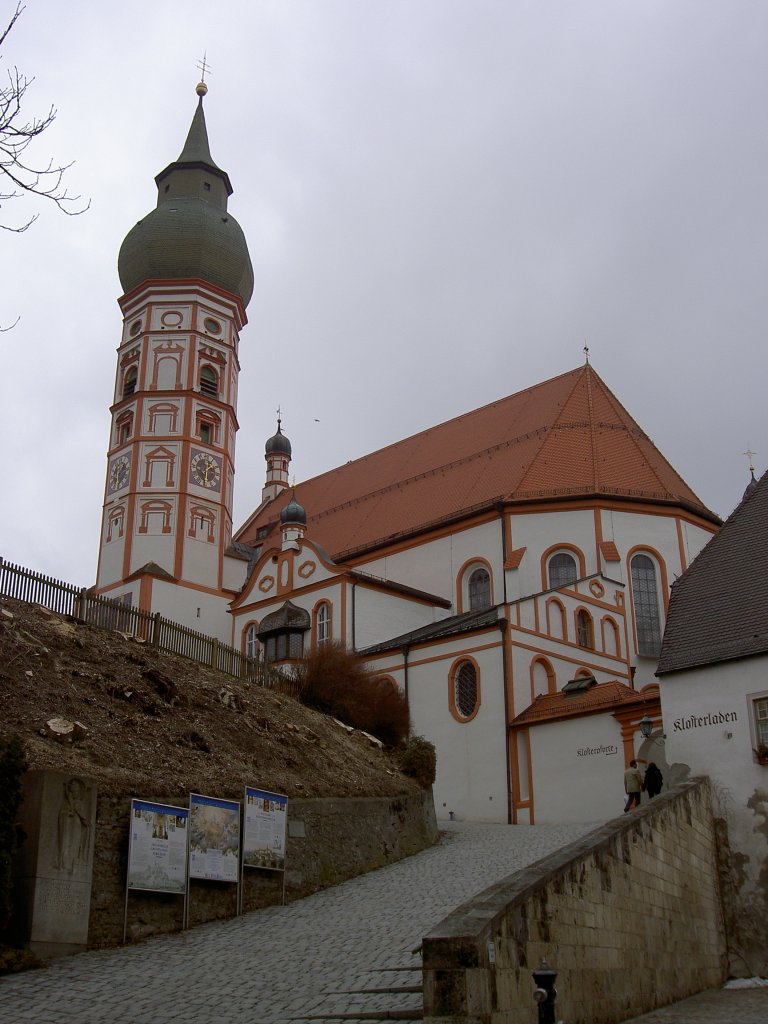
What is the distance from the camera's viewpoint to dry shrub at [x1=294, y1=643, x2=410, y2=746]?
25250mm

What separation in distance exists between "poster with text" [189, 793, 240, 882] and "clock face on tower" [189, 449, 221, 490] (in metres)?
29.8

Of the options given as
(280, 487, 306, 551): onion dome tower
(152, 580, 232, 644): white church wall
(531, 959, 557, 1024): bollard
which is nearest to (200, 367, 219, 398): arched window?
(280, 487, 306, 551): onion dome tower

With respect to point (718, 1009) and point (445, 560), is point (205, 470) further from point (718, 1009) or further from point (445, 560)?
point (718, 1009)

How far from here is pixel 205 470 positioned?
44.3 metres

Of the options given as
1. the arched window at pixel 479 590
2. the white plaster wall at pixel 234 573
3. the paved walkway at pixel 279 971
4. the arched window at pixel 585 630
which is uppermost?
the white plaster wall at pixel 234 573

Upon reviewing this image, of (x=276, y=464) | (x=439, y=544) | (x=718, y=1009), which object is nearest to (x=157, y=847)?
(x=718, y=1009)

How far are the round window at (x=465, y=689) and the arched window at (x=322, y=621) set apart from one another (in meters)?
5.88

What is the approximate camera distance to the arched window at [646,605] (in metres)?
34.2

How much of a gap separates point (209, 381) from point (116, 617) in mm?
26592

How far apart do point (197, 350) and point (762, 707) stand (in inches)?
1252

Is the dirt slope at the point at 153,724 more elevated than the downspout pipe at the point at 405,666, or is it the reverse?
the downspout pipe at the point at 405,666

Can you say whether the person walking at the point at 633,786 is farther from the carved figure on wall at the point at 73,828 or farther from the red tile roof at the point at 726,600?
the carved figure on wall at the point at 73,828

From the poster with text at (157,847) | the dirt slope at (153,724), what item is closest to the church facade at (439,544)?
the dirt slope at (153,724)

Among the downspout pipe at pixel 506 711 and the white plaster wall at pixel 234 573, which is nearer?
the downspout pipe at pixel 506 711
